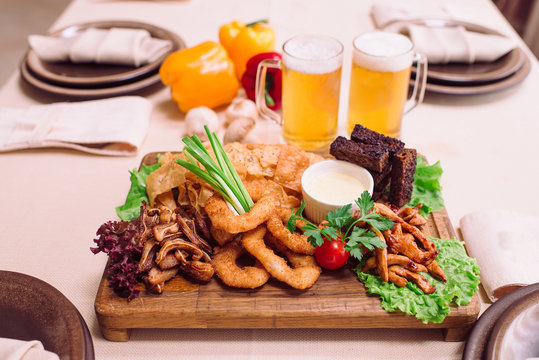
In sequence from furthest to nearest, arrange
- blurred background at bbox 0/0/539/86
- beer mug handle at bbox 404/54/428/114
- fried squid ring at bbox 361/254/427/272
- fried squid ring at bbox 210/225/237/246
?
1. blurred background at bbox 0/0/539/86
2. beer mug handle at bbox 404/54/428/114
3. fried squid ring at bbox 210/225/237/246
4. fried squid ring at bbox 361/254/427/272

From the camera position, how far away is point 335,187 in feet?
5.84

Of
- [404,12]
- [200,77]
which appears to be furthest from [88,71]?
[404,12]

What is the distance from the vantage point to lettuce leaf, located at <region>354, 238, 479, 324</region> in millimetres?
1406

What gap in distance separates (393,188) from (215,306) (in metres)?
0.81

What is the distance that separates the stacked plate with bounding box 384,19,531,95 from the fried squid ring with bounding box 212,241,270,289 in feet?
4.79

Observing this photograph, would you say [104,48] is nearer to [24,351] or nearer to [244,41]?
[244,41]

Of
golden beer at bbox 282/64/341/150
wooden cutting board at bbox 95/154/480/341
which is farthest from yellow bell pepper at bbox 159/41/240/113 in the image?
wooden cutting board at bbox 95/154/480/341

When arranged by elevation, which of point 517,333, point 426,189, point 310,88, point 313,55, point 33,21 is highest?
point 313,55

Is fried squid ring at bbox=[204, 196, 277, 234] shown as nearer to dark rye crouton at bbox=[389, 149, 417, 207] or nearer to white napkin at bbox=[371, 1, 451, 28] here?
dark rye crouton at bbox=[389, 149, 417, 207]

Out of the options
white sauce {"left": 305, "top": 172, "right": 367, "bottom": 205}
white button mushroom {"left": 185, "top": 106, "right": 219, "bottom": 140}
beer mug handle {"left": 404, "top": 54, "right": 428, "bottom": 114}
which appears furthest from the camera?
white button mushroom {"left": 185, "top": 106, "right": 219, "bottom": 140}

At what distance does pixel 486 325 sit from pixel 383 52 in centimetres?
118

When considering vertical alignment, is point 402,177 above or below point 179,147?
above

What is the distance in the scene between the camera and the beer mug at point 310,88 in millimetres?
2008

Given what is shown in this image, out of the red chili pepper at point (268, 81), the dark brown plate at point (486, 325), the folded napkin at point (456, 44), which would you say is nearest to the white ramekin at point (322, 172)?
the dark brown plate at point (486, 325)
